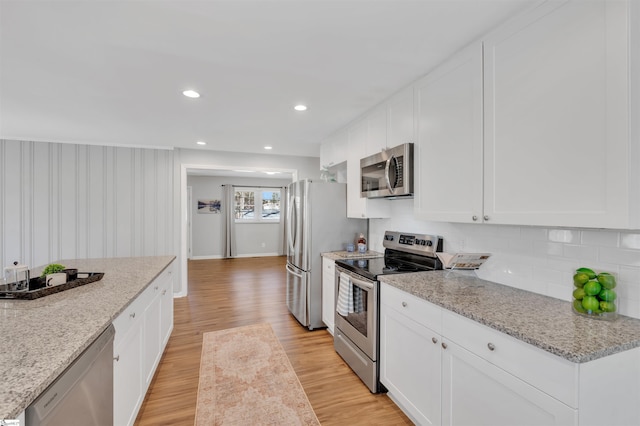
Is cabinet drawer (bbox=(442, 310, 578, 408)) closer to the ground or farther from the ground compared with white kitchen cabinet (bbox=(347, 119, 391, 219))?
closer to the ground

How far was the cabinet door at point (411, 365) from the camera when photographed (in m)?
1.69

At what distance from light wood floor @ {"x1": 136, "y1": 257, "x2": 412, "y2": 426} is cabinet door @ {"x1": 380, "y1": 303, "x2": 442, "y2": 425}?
199 millimetres

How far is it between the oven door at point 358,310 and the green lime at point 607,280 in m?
1.25

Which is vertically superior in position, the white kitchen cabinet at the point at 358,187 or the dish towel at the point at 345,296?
the white kitchen cabinet at the point at 358,187

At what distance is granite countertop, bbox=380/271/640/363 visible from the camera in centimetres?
109

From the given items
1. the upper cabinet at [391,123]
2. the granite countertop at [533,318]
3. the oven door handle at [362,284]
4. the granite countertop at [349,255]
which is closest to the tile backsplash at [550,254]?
the granite countertop at [533,318]

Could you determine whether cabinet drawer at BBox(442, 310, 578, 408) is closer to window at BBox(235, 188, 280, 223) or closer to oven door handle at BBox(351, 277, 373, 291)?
oven door handle at BBox(351, 277, 373, 291)

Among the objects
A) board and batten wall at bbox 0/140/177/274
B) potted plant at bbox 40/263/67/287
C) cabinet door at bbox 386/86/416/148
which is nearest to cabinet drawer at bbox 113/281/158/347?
potted plant at bbox 40/263/67/287

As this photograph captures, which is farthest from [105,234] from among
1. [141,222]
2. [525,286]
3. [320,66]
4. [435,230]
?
[525,286]

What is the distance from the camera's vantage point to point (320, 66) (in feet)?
6.77

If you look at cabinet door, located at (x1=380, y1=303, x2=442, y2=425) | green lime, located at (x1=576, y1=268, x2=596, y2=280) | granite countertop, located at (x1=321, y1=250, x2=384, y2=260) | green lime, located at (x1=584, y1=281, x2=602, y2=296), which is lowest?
cabinet door, located at (x1=380, y1=303, x2=442, y2=425)

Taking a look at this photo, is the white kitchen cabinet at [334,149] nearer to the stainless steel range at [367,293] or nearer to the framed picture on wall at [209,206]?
the stainless steel range at [367,293]

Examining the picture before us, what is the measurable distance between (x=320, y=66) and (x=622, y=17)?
4.92ft

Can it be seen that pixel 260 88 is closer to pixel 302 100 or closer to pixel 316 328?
pixel 302 100
